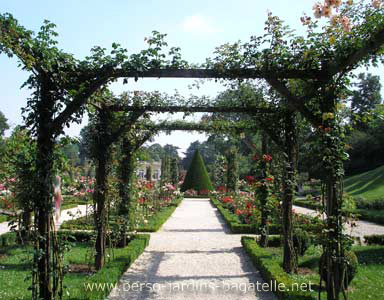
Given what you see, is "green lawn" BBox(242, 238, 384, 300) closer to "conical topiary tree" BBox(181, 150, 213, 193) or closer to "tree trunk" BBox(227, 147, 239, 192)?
"tree trunk" BBox(227, 147, 239, 192)

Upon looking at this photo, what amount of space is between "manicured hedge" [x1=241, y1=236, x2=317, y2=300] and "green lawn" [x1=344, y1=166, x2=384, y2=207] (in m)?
16.6

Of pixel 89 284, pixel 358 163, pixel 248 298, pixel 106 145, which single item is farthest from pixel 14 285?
pixel 358 163

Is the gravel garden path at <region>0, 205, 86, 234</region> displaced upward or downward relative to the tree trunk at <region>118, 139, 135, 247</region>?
downward

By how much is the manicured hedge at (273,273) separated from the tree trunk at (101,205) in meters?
2.58

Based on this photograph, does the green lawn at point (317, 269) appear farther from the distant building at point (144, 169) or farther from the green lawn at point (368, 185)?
the green lawn at point (368, 185)

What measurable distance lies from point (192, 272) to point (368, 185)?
21.3 m

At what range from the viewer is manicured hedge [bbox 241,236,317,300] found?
430 centimetres

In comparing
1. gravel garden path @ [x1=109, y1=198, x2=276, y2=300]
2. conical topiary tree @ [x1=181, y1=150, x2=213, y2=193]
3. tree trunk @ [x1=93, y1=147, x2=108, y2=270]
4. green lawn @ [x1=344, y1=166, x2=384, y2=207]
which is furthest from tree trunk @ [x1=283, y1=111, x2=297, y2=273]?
conical topiary tree @ [x1=181, y1=150, x2=213, y2=193]

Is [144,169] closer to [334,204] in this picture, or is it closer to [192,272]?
[192,272]

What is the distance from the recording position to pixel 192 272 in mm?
6223

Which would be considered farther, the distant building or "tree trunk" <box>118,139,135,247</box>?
the distant building

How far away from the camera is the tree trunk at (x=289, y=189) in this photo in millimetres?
5895

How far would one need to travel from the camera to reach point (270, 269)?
542cm

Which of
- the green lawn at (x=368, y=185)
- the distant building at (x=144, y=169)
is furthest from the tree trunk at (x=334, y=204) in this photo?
the green lawn at (x=368, y=185)
